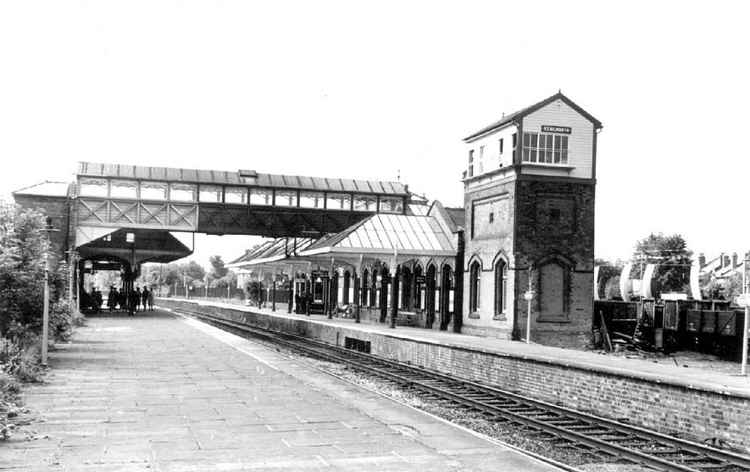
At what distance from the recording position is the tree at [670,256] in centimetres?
6531

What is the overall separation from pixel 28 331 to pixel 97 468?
31.8 feet

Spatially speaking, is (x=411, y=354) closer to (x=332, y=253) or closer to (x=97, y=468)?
(x=332, y=253)

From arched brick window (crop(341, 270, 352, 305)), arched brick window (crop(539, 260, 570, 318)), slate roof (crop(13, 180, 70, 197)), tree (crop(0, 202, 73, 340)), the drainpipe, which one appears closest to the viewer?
tree (crop(0, 202, 73, 340))

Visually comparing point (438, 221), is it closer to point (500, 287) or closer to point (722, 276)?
point (500, 287)

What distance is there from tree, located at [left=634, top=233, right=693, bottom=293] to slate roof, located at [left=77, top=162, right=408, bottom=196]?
29.4 meters

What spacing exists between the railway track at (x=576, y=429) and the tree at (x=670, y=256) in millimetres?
50569

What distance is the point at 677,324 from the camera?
28.7 m

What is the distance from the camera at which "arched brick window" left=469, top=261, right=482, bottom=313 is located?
30.4 m

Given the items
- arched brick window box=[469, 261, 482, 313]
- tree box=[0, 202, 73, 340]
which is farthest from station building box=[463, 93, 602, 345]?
Answer: tree box=[0, 202, 73, 340]

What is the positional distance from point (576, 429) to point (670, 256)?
60.5 metres

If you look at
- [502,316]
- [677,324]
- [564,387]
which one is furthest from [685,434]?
[677,324]

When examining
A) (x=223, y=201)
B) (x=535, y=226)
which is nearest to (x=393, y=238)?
(x=535, y=226)

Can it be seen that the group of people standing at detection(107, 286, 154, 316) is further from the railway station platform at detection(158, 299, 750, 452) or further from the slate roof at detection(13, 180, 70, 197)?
the railway station platform at detection(158, 299, 750, 452)

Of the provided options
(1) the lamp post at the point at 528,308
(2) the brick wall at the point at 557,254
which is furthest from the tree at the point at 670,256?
(1) the lamp post at the point at 528,308
